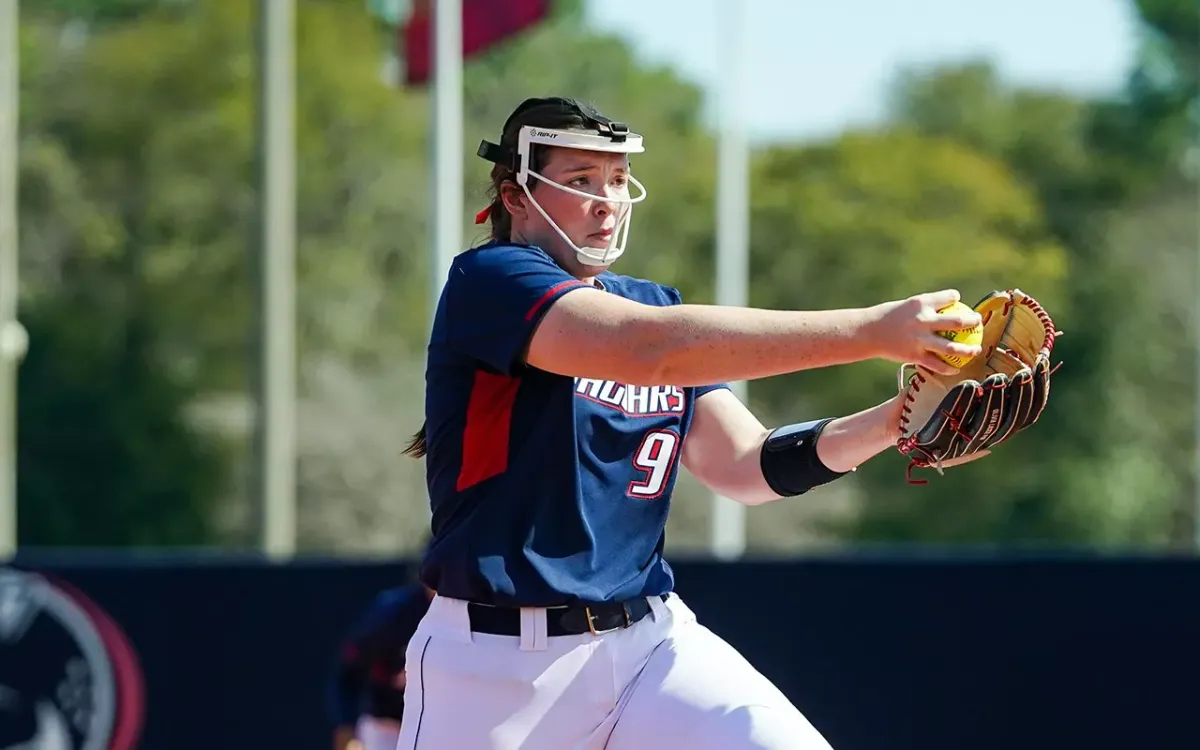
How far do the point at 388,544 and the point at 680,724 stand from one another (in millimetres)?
21146

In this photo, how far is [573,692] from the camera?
3.61 metres

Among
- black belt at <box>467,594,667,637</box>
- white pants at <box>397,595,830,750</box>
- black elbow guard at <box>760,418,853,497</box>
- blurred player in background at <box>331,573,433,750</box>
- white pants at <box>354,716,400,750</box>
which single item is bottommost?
white pants at <box>354,716,400,750</box>

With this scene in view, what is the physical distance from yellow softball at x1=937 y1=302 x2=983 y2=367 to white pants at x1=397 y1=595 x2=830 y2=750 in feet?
2.53

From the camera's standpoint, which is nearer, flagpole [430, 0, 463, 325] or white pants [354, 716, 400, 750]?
white pants [354, 716, 400, 750]

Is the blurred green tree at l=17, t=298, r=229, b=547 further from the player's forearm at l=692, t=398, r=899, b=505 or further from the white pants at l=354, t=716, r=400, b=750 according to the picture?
the player's forearm at l=692, t=398, r=899, b=505

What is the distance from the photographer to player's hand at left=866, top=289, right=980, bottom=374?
3156mm

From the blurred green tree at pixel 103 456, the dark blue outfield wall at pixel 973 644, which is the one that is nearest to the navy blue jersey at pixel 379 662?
the dark blue outfield wall at pixel 973 644

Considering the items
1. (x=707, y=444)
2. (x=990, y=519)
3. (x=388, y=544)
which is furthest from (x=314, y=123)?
(x=707, y=444)

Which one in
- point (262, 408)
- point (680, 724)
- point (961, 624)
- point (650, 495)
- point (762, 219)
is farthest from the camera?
point (762, 219)

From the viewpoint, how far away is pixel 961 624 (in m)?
7.70

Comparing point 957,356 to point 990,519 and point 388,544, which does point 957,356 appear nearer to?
point 990,519

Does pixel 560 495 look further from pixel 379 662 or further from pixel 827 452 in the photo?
pixel 379 662

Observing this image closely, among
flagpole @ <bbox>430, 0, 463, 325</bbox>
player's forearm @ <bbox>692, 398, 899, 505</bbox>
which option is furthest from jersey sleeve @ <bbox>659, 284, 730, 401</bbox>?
flagpole @ <bbox>430, 0, 463, 325</bbox>

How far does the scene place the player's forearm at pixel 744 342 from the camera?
3191 millimetres
